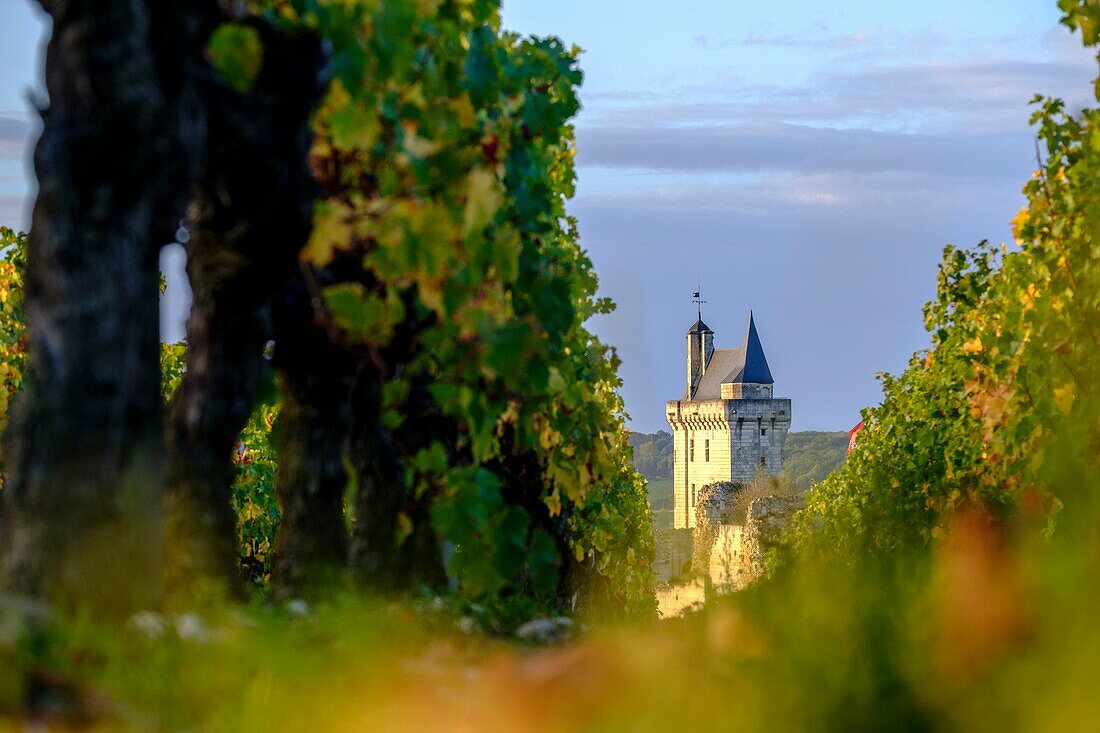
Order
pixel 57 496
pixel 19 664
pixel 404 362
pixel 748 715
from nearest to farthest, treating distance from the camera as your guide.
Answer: pixel 748 715 → pixel 19 664 → pixel 57 496 → pixel 404 362

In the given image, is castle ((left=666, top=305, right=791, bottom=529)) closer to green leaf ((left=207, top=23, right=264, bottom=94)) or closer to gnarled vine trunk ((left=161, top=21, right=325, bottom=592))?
gnarled vine trunk ((left=161, top=21, right=325, bottom=592))

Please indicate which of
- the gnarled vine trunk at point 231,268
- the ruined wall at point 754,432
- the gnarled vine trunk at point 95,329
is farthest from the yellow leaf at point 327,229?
the ruined wall at point 754,432

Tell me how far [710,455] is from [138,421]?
132 metres

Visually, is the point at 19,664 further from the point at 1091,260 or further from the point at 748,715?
the point at 1091,260

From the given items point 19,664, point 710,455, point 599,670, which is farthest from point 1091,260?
point 710,455

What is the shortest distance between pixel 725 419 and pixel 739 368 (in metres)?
5.48

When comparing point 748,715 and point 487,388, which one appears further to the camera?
point 487,388

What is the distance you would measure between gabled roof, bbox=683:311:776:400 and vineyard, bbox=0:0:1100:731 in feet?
405

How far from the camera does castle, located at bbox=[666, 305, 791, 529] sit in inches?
5187

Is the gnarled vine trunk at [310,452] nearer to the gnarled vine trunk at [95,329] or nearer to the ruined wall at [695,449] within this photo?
the gnarled vine trunk at [95,329]

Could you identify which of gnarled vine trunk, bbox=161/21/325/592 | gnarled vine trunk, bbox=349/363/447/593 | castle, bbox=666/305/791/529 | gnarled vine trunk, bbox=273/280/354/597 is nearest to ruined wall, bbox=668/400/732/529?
castle, bbox=666/305/791/529

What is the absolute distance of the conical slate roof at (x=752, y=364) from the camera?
133 metres

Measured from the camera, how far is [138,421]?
493cm

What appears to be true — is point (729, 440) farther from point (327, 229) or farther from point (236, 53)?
point (236, 53)
